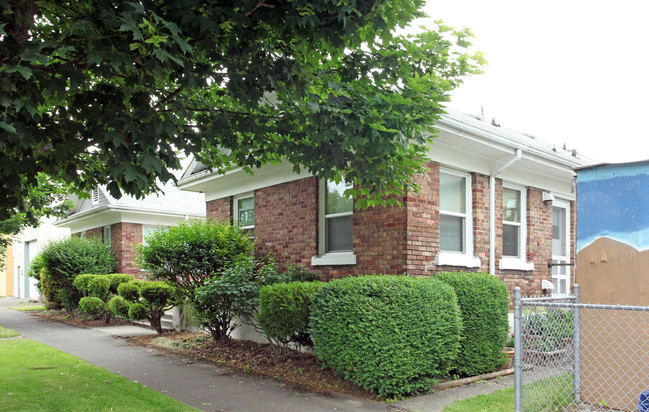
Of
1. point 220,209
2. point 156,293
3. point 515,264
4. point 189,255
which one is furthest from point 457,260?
point 156,293

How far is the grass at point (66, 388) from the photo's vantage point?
614 centimetres

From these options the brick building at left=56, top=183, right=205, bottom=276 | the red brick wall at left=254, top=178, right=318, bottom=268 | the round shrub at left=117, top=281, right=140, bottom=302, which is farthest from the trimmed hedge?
the brick building at left=56, top=183, right=205, bottom=276

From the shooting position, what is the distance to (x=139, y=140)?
182 inches

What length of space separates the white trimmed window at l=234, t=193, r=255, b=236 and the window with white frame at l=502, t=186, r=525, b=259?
5.27 metres

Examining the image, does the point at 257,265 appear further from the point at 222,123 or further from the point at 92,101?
the point at 92,101

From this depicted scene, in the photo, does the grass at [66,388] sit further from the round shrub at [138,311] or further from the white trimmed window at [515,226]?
the white trimmed window at [515,226]

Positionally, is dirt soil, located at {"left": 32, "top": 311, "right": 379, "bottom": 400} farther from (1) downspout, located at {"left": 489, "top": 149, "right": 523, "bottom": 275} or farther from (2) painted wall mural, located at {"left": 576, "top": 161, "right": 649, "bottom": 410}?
(1) downspout, located at {"left": 489, "top": 149, "right": 523, "bottom": 275}

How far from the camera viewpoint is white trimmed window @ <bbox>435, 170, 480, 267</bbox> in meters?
8.96

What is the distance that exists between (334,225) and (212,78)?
4.65 m

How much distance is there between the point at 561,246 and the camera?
11.5 meters

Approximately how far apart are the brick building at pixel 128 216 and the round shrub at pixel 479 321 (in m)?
12.2

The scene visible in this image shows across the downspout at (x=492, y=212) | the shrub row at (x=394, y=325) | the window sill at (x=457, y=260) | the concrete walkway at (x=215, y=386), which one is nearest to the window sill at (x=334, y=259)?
the shrub row at (x=394, y=325)

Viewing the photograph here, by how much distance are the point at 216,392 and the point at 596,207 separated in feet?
16.8

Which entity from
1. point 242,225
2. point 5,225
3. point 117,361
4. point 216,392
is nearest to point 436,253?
point 216,392
